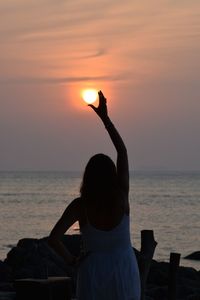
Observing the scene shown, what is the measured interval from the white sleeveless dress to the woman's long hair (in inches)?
7.0

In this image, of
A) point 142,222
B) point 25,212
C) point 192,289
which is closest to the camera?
point 192,289

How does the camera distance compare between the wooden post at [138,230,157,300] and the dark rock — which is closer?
the wooden post at [138,230,157,300]

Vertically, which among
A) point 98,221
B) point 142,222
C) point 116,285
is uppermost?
point 142,222

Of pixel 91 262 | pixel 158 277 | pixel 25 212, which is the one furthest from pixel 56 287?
pixel 25 212

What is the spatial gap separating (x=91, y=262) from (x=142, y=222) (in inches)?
2514

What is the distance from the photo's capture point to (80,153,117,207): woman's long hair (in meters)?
5.95

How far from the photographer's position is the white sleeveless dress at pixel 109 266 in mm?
6023

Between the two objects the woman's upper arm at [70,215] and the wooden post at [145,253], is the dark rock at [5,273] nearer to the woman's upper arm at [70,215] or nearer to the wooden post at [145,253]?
the wooden post at [145,253]

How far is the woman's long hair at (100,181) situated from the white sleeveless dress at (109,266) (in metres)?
0.18

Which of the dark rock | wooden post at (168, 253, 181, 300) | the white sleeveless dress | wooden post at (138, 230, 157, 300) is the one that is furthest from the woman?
the dark rock

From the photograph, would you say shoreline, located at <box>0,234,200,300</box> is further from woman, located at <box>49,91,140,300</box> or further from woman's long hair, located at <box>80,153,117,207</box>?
woman's long hair, located at <box>80,153,117,207</box>

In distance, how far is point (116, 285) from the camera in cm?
605

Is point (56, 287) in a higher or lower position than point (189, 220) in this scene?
lower

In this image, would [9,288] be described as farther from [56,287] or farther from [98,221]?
[98,221]
